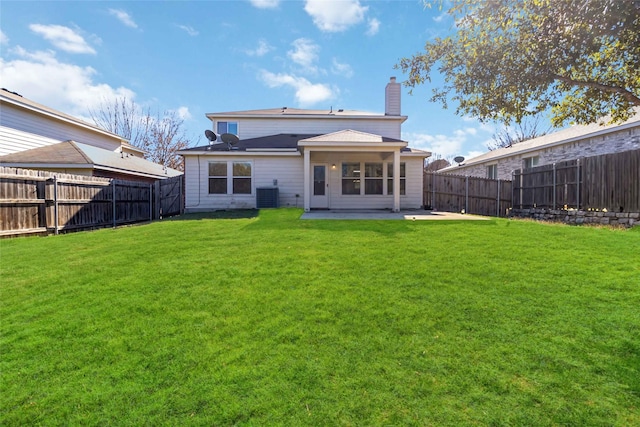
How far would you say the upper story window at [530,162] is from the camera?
57.4 feet

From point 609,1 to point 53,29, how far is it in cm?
2177

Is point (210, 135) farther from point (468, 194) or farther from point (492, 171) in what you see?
point (492, 171)

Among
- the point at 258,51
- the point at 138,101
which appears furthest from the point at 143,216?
the point at 138,101

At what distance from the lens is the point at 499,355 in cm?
289

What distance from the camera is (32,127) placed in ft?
54.7

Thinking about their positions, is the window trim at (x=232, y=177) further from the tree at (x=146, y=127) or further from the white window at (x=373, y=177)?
the tree at (x=146, y=127)

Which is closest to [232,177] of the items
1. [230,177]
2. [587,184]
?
[230,177]

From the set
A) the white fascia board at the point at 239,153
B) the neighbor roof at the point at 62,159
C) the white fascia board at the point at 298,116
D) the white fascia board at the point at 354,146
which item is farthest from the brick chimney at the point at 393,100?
the neighbor roof at the point at 62,159

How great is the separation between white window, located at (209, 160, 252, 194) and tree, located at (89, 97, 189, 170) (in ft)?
64.4

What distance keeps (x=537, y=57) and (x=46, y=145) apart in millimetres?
22182

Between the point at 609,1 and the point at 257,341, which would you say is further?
the point at 609,1

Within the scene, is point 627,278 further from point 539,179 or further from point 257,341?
point 539,179

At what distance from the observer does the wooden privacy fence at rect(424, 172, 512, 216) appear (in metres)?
15.9

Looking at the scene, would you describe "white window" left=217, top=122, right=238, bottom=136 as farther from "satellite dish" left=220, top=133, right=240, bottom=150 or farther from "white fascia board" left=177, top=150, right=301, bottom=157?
"white fascia board" left=177, top=150, right=301, bottom=157
